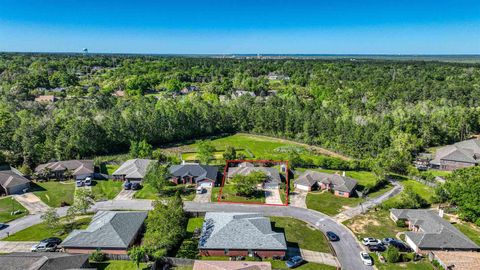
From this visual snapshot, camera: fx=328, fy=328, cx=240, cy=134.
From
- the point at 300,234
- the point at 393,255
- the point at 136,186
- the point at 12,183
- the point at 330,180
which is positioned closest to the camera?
the point at 393,255

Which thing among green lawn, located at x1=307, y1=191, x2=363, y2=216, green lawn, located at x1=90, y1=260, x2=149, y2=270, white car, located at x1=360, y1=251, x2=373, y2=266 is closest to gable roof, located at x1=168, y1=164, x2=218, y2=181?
green lawn, located at x1=307, y1=191, x2=363, y2=216

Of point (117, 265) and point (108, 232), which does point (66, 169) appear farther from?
point (117, 265)

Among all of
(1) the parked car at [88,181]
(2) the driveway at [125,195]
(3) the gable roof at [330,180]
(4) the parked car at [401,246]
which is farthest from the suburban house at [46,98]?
(4) the parked car at [401,246]

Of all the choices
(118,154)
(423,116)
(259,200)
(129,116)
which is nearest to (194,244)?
(259,200)

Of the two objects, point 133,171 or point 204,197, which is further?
point 133,171

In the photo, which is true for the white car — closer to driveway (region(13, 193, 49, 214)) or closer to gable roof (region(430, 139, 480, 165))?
driveway (region(13, 193, 49, 214))

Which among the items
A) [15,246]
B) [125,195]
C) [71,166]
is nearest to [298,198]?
[125,195]
